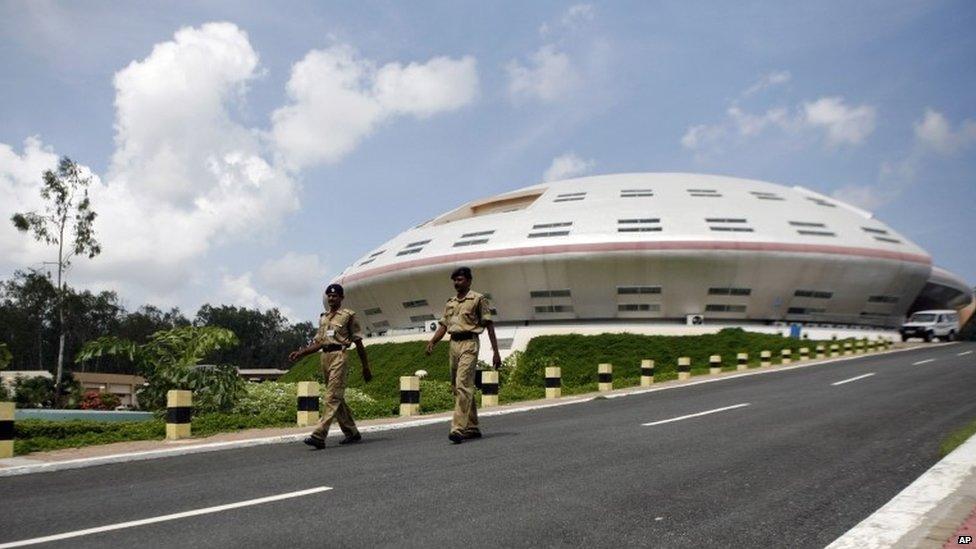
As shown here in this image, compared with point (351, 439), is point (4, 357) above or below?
above

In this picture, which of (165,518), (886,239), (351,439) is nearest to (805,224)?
(886,239)

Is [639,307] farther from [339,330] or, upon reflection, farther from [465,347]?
[339,330]

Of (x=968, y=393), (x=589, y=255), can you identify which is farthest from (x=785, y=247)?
(x=968, y=393)

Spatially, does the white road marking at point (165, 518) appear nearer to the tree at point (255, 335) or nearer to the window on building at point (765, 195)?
the window on building at point (765, 195)

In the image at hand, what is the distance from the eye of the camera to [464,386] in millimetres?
9141

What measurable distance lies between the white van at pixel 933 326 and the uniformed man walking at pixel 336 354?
45.1m

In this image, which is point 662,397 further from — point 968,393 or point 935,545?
point 935,545

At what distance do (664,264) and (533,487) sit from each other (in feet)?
135

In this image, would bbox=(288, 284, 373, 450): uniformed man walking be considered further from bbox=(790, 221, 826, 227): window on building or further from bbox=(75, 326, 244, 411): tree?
bbox=(790, 221, 826, 227): window on building

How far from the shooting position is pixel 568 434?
30.6 feet

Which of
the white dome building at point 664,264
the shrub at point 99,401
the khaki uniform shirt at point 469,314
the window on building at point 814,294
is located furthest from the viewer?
the window on building at point 814,294

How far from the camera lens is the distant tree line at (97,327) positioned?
62.7m

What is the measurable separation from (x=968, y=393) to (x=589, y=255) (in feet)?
103

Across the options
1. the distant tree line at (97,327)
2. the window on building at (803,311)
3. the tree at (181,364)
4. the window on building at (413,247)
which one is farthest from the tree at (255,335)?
the tree at (181,364)
